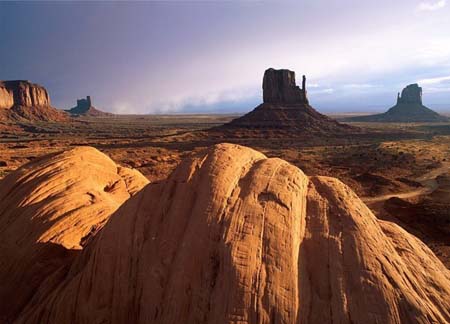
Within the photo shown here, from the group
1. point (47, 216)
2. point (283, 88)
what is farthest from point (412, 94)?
point (47, 216)

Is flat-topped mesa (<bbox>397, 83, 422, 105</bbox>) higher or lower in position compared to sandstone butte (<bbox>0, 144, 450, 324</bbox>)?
higher

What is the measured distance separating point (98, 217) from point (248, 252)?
7773 millimetres

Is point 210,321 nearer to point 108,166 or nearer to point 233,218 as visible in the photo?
point 233,218

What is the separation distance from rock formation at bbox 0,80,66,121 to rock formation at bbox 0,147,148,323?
15731cm

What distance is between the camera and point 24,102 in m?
164

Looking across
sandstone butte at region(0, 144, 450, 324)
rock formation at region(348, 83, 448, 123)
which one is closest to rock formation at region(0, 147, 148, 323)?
sandstone butte at region(0, 144, 450, 324)

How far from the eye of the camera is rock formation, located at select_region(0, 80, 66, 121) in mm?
152625

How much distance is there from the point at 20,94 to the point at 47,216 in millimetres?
182054

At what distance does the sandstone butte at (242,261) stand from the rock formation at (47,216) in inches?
15.7

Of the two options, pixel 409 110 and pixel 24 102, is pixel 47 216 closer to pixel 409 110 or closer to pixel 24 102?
pixel 24 102

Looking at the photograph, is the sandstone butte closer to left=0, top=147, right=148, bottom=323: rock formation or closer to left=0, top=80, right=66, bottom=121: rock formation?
left=0, top=147, right=148, bottom=323: rock formation

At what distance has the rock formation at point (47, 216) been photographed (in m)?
10.5

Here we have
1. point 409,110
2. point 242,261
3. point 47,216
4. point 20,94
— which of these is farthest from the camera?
point 409,110

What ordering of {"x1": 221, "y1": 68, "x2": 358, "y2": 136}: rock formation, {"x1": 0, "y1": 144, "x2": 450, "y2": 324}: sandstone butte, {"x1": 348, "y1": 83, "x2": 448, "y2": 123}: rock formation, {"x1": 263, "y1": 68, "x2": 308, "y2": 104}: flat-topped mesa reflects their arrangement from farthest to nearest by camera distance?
{"x1": 348, "y1": 83, "x2": 448, "y2": 123}: rock formation
{"x1": 263, "y1": 68, "x2": 308, "y2": 104}: flat-topped mesa
{"x1": 221, "y1": 68, "x2": 358, "y2": 136}: rock formation
{"x1": 0, "y1": 144, "x2": 450, "y2": 324}: sandstone butte
